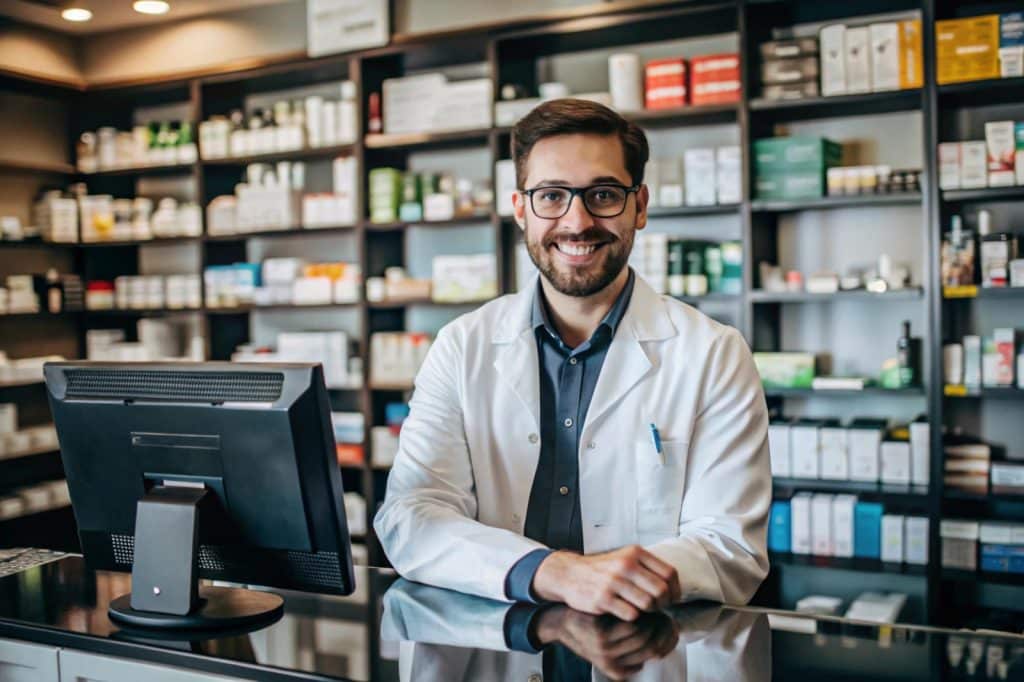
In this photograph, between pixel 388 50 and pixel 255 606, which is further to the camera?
pixel 388 50

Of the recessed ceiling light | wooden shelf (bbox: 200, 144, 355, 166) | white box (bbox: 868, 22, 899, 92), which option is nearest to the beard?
white box (bbox: 868, 22, 899, 92)

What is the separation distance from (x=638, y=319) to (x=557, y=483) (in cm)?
38

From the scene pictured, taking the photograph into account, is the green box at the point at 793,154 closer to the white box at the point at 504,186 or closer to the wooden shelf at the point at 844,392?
the wooden shelf at the point at 844,392

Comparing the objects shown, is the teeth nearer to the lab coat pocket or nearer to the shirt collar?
the shirt collar

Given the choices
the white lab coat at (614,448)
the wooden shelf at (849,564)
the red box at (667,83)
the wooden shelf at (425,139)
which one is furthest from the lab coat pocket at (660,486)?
the wooden shelf at (425,139)

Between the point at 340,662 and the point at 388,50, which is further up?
the point at 388,50

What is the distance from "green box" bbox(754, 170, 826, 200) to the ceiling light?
3.12 m

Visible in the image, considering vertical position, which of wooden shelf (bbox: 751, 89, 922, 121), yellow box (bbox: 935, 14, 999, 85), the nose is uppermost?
yellow box (bbox: 935, 14, 999, 85)

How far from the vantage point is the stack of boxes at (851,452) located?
11.9 feet

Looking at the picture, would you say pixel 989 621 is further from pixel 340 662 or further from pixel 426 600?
pixel 340 662

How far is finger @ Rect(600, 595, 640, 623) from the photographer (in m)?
1.42

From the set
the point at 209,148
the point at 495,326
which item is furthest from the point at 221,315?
the point at 495,326

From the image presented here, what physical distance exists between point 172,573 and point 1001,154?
10.5 feet

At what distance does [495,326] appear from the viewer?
6.95 ft
